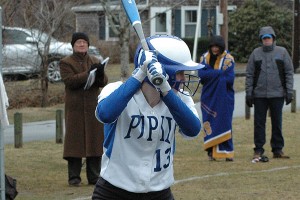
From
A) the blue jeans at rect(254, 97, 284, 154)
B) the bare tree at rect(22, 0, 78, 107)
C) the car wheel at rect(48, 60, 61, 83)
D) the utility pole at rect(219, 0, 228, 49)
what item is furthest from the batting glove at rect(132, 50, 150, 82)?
the car wheel at rect(48, 60, 61, 83)

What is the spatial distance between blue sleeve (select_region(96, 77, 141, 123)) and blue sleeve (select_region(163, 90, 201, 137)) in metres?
0.20

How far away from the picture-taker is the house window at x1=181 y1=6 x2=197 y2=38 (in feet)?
162

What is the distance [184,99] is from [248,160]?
8.32 metres

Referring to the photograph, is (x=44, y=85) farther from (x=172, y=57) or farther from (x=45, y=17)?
(x=172, y=57)

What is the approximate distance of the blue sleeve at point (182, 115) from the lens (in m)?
5.04

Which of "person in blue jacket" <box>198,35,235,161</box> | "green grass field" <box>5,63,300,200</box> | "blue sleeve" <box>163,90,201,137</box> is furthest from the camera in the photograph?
"person in blue jacket" <box>198,35,235,161</box>

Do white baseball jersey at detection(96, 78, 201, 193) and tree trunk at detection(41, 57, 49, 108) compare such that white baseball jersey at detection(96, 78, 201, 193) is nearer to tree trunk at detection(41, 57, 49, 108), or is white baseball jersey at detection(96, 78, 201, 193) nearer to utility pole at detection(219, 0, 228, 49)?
tree trunk at detection(41, 57, 49, 108)

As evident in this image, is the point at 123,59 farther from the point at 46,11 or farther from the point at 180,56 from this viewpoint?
the point at 180,56

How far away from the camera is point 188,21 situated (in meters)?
50.0

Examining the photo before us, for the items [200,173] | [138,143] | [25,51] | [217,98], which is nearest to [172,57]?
[138,143]

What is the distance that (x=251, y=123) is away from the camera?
19.0 metres

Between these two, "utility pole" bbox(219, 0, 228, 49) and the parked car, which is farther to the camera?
"utility pole" bbox(219, 0, 228, 49)

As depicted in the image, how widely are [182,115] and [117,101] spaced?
1.32 ft

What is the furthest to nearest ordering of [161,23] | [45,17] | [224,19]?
[161,23], [224,19], [45,17]
